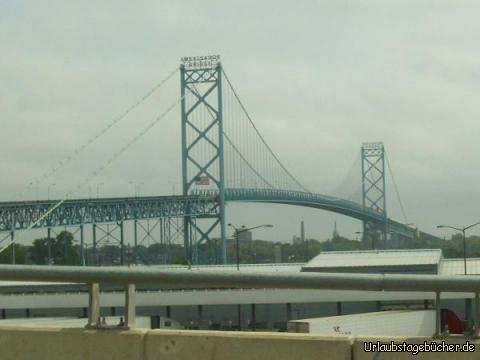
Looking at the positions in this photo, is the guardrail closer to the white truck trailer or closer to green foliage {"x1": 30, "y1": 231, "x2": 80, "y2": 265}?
the white truck trailer

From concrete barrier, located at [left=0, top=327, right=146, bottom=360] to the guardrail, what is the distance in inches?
3.8

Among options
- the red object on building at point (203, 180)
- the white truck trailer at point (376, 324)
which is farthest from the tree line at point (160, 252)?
the white truck trailer at point (376, 324)

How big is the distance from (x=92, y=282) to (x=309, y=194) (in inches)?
3127

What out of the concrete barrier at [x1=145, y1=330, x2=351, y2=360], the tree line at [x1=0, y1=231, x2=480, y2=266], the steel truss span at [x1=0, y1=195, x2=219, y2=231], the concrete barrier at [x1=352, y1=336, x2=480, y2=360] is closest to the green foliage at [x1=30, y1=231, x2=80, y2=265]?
the tree line at [x1=0, y1=231, x2=480, y2=266]

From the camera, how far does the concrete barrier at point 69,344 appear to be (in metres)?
6.40

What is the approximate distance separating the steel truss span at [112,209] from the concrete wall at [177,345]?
69.0 metres

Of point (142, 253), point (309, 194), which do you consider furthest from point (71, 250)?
point (309, 194)

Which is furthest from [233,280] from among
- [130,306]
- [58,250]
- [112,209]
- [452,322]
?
[112,209]

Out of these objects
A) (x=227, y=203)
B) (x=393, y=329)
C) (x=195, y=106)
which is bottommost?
(x=393, y=329)

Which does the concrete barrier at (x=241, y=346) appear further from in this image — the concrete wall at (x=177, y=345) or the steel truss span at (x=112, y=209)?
the steel truss span at (x=112, y=209)

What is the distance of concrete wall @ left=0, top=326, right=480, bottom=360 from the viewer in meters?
6.04

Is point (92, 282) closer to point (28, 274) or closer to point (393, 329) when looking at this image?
point (28, 274)

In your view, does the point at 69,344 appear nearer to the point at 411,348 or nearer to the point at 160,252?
the point at 411,348

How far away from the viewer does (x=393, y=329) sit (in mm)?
7355
